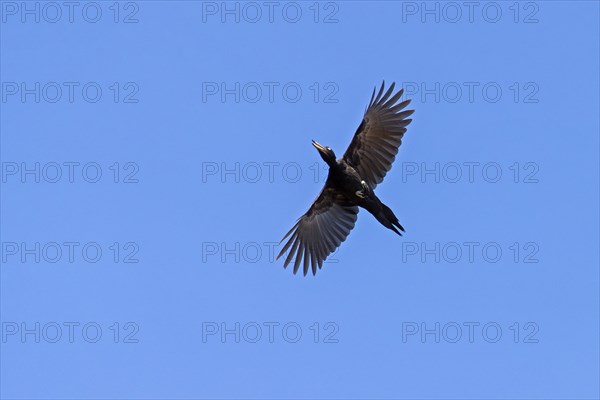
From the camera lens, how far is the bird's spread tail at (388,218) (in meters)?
21.3

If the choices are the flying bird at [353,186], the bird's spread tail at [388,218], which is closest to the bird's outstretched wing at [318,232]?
the flying bird at [353,186]

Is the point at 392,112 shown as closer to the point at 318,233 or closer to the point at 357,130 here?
the point at 357,130

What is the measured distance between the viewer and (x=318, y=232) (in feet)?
76.5

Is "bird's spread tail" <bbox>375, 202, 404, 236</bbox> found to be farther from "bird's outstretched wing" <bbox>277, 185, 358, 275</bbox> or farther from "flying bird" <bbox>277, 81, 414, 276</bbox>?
"bird's outstretched wing" <bbox>277, 185, 358, 275</bbox>

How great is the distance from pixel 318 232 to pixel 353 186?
188 cm

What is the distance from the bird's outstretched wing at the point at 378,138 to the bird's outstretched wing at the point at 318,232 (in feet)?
3.61

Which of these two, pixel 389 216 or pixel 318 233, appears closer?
pixel 389 216

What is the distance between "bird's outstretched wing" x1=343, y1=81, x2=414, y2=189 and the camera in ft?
72.5

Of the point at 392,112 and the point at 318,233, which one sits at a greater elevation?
the point at 392,112

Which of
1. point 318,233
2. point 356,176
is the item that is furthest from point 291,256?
point 356,176

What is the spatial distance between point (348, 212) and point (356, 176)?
141 centimetres

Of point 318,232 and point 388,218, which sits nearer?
point 388,218

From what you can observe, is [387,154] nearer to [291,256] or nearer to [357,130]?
[357,130]

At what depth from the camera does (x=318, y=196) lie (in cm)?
2309
